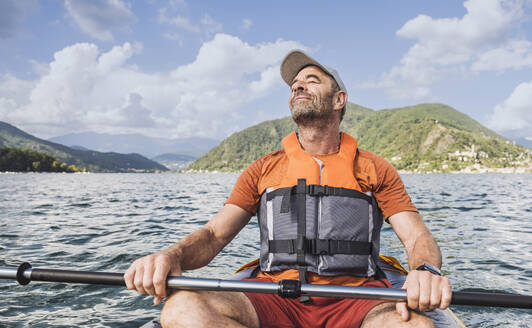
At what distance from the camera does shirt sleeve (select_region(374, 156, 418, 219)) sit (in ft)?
11.7

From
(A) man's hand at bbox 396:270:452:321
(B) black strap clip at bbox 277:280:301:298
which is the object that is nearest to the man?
(A) man's hand at bbox 396:270:452:321

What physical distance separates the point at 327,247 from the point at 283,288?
870mm

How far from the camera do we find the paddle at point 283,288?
8.11 feet

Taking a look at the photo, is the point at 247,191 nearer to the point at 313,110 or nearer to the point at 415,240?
the point at 313,110

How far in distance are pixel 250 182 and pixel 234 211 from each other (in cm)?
34

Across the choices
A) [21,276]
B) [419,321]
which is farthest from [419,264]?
[21,276]

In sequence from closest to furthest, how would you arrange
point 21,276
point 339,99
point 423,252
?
1. point 21,276
2. point 423,252
3. point 339,99

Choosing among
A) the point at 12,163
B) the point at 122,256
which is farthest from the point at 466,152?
the point at 122,256

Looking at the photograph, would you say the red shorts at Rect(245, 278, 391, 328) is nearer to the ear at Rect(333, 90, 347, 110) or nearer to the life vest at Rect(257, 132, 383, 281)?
the life vest at Rect(257, 132, 383, 281)

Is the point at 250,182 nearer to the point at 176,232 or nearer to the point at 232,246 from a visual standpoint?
the point at 232,246

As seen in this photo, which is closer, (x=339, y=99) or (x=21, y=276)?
(x=21, y=276)

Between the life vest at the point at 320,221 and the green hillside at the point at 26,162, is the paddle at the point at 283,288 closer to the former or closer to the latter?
the life vest at the point at 320,221

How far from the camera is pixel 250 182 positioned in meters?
3.85

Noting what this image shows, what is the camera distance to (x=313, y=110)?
3.81 m
